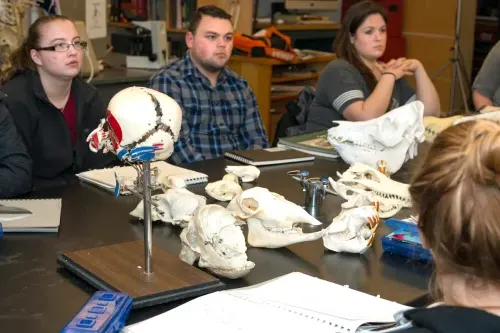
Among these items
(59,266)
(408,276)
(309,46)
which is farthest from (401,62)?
(309,46)

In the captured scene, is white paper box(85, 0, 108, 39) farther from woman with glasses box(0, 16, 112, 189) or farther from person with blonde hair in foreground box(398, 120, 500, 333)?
person with blonde hair in foreground box(398, 120, 500, 333)

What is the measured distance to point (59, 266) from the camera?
65.5 inches

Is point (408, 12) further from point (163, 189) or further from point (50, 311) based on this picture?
point (50, 311)

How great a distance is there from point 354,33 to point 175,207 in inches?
74.6

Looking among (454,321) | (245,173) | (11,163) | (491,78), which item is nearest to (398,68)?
(491,78)

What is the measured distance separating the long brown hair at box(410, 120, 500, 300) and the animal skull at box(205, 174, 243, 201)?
1.11m

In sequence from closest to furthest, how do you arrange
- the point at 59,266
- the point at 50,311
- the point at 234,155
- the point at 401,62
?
the point at 50,311
the point at 59,266
the point at 234,155
the point at 401,62

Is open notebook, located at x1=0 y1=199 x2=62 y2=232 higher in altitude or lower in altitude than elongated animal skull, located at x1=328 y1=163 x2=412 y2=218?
lower

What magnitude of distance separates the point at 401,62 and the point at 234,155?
47.8 inches

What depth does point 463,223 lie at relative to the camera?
1046 millimetres

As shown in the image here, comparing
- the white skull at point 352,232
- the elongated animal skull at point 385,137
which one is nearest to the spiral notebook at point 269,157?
the elongated animal skull at point 385,137

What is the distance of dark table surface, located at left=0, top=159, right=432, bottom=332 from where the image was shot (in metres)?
1.46

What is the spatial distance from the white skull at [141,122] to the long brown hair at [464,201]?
55 centimetres

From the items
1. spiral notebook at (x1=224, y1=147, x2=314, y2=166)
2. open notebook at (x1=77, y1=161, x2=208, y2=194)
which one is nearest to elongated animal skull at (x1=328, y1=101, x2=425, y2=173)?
spiral notebook at (x1=224, y1=147, x2=314, y2=166)
